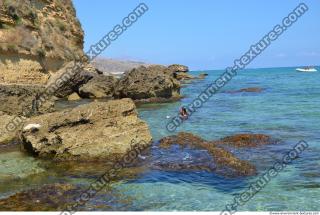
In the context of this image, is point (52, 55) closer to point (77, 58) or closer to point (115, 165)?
point (77, 58)

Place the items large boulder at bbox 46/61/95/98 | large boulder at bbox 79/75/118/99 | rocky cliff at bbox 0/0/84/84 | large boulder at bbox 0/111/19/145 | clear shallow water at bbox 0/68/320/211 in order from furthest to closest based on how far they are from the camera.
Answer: large boulder at bbox 79/75/118/99, large boulder at bbox 46/61/95/98, rocky cliff at bbox 0/0/84/84, large boulder at bbox 0/111/19/145, clear shallow water at bbox 0/68/320/211

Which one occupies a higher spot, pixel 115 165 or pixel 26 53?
pixel 26 53

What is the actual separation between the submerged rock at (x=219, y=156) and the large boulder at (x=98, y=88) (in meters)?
22.4

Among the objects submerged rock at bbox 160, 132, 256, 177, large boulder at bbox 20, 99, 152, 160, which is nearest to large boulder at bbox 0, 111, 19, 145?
large boulder at bbox 20, 99, 152, 160

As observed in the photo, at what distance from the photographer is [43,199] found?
9.53 meters

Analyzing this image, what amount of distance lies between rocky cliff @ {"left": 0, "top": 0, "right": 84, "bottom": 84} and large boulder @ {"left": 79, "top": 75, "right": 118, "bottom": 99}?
3.38 meters

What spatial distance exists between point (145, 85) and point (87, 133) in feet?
72.9

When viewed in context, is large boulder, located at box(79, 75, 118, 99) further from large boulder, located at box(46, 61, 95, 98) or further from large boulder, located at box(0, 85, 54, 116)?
large boulder, located at box(0, 85, 54, 116)

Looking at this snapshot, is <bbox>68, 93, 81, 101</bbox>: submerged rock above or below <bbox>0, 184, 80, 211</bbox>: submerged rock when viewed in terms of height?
below

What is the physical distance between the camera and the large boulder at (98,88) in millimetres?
38438

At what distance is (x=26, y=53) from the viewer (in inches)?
1406

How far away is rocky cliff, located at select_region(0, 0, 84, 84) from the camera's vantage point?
34.1 m

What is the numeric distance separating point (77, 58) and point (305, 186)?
4013 centimetres

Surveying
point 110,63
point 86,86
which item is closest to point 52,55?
point 86,86
